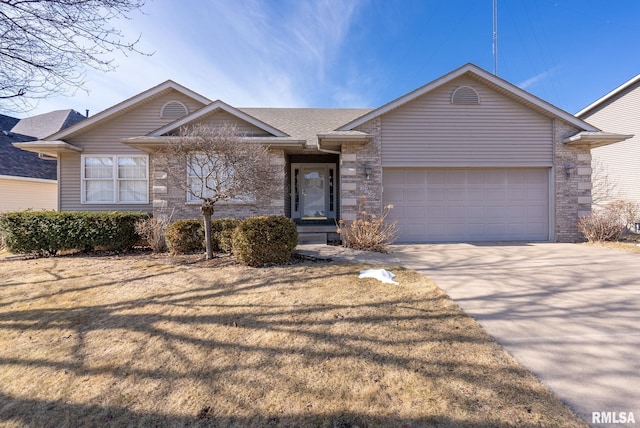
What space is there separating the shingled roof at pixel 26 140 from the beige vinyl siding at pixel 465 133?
17992 mm

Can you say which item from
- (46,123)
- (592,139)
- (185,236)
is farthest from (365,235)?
(46,123)

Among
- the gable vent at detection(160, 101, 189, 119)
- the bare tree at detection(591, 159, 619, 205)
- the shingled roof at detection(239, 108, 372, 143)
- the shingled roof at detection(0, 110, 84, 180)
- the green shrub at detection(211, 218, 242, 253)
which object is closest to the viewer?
the green shrub at detection(211, 218, 242, 253)

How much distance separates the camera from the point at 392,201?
9.73 meters

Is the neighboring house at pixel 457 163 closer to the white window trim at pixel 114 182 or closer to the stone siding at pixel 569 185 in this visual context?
the stone siding at pixel 569 185

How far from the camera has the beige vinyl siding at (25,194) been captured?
13.4 metres

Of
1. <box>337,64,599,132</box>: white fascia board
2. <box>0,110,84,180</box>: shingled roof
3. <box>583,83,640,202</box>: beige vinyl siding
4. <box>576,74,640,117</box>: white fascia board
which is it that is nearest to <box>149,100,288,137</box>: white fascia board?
<box>337,64,599,132</box>: white fascia board

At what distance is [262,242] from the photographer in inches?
240

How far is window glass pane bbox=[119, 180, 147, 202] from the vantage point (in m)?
10.6

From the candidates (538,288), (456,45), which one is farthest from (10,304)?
(456,45)

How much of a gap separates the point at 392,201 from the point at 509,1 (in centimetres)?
1204

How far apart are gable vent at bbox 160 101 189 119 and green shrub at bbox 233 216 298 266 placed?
7.32 m

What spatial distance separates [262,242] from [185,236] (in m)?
2.82

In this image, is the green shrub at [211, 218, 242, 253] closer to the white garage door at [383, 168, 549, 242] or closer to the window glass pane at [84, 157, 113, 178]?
the white garage door at [383, 168, 549, 242]

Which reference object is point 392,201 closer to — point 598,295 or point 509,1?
point 598,295
